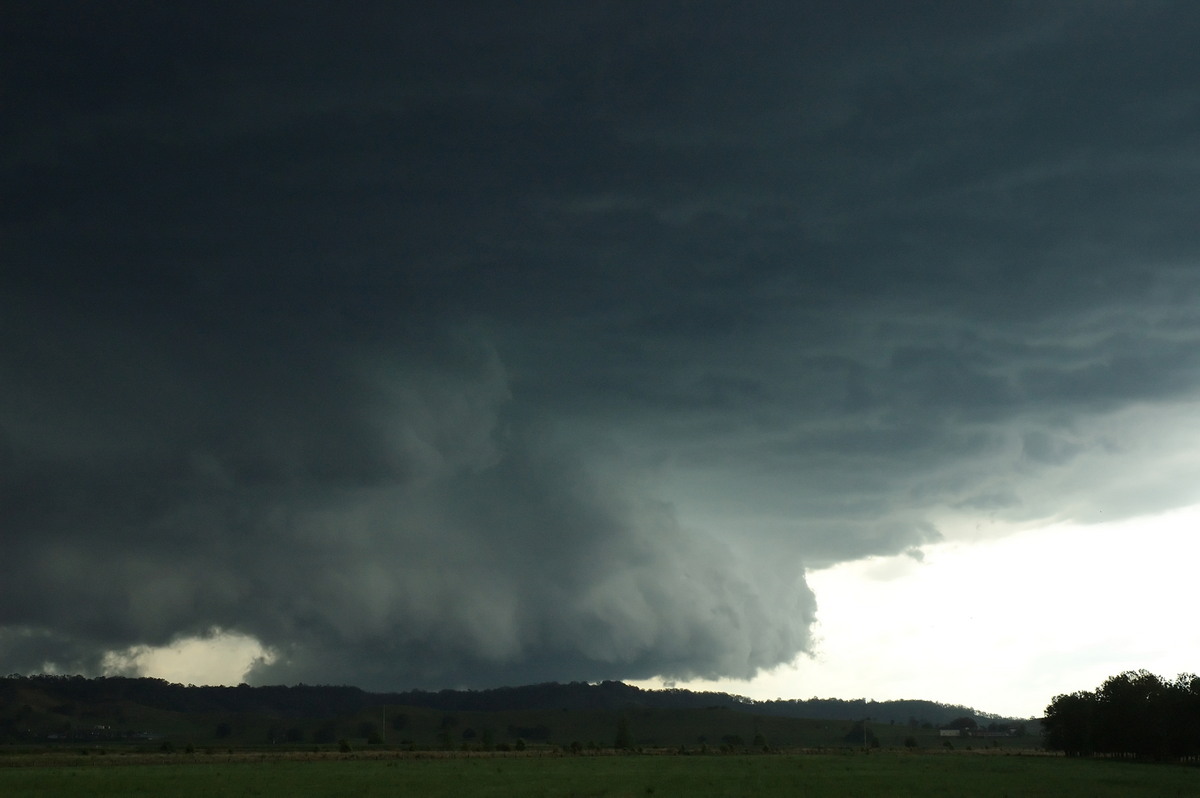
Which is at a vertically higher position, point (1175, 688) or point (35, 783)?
point (1175, 688)

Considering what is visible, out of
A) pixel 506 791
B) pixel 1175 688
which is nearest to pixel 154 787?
pixel 506 791

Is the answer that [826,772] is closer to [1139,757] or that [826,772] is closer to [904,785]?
[904,785]

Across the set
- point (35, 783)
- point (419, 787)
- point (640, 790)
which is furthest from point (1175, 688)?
point (35, 783)

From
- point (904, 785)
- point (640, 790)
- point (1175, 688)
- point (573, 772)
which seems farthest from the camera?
point (1175, 688)

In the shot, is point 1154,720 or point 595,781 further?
point 1154,720

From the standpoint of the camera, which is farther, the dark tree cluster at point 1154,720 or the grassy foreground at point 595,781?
the dark tree cluster at point 1154,720

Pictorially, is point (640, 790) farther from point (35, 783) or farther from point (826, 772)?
point (35, 783)

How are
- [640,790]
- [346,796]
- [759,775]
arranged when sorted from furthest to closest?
[759,775]
[640,790]
[346,796]

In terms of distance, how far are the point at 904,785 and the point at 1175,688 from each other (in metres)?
109

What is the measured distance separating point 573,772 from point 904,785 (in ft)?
152

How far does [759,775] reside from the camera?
123 metres

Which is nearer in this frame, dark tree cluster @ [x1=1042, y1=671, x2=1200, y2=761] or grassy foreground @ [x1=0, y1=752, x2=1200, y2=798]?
grassy foreground @ [x1=0, y1=752, x2=1200, y2=798]

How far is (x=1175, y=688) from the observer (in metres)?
183

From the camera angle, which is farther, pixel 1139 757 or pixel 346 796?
pixel 1139 757
